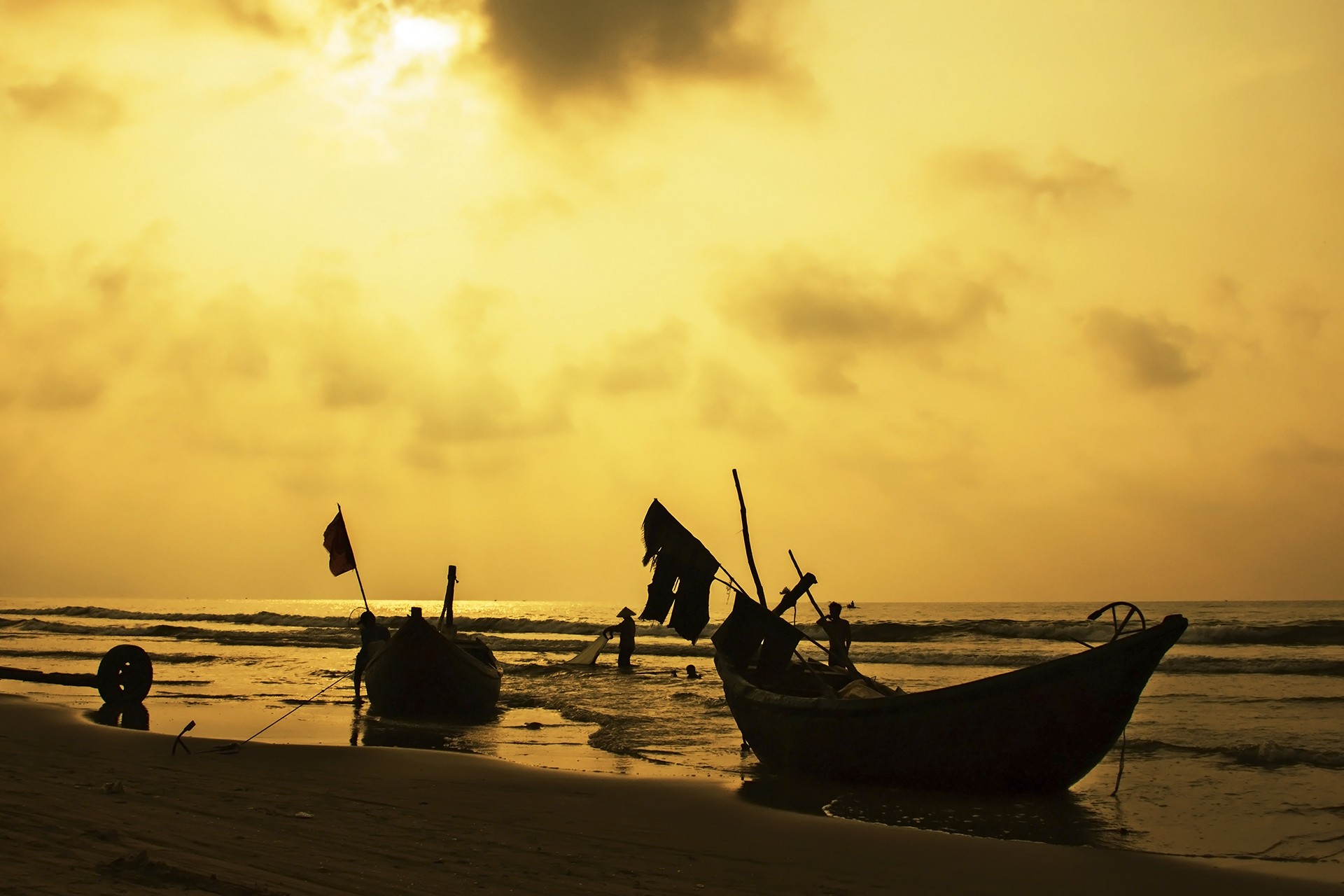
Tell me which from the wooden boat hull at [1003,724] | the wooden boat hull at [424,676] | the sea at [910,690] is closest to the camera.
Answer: the sea at [910,690]

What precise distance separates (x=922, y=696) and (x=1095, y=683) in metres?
1.67

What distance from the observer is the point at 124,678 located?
16812mm

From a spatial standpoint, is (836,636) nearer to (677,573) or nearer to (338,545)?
(677,573)

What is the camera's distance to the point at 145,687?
667 inches

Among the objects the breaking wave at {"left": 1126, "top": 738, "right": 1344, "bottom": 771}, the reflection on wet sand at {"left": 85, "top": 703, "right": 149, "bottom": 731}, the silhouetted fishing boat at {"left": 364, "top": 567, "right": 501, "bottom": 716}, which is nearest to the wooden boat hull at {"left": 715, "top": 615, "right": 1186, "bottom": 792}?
the breaking wave at {"left": 1126, "top": 738, "right": 1344, "bottom": 771}

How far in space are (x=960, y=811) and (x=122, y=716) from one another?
13332 mm

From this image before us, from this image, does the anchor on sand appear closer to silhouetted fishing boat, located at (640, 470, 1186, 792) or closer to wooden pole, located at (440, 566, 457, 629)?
wooden pole, located at (440, 566, 457, 629)

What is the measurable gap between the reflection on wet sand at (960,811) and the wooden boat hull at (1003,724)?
155 millimetres

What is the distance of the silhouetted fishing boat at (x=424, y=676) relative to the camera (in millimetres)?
17344

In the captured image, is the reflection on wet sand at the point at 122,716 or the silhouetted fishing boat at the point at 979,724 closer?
the silhouetted fishing boat at the point at 979,724

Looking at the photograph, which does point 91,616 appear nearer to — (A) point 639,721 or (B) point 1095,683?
(A) point 639,721

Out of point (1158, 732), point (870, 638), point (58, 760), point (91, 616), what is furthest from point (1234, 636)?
point (91, 616)

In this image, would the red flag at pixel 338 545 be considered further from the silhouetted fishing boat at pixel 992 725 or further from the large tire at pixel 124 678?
the silhouetted fishing boat at pixel 992 725

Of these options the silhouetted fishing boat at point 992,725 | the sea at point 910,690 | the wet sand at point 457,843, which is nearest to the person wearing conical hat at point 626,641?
the sea at point 910,690
